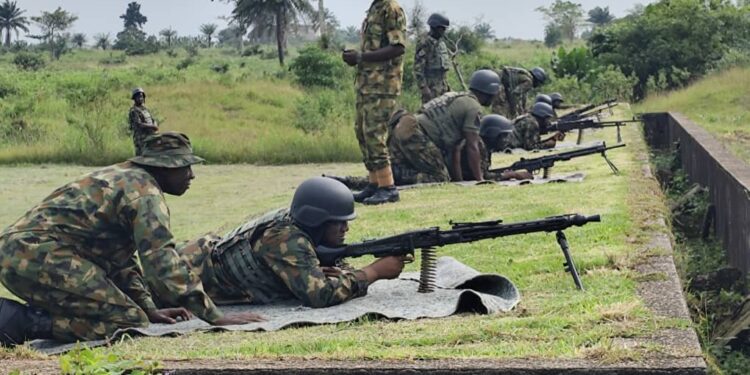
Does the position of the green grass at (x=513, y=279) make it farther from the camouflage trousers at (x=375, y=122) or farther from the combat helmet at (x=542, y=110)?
the combat helmet at (x=542, y=110)

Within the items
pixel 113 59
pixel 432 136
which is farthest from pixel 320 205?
pixel 113 59

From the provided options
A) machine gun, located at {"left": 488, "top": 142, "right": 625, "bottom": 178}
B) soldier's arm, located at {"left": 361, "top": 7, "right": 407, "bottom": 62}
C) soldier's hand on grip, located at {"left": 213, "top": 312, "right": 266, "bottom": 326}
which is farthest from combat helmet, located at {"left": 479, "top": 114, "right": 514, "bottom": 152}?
soldier's hand on grip, located at {"left": 213, "top": 312, "right": 266, "bottom": 326}

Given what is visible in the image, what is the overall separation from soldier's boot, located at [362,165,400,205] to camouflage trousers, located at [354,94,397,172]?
0.83ft

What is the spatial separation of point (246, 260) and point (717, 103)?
19558 mm

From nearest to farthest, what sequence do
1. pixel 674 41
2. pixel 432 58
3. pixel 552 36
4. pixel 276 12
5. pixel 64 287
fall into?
pixel 64 287 < pixel 432 58 < pixel 674 41 < pixel 276 12 < pixel 552 36

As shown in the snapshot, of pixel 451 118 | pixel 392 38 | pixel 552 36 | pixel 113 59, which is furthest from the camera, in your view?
pixel 552 36

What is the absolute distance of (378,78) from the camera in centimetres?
1067

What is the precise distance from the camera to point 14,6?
91375 mm

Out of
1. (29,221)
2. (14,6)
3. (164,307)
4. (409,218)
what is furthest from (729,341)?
(14,6)

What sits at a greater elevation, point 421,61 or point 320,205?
point 421,61

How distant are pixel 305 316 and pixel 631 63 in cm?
2674

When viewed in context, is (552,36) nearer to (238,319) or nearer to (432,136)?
(432,136)

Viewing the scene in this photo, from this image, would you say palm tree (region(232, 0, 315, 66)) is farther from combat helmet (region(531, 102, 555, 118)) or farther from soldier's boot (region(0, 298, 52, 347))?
soldier's boot (region(0, 298, 52, 347))

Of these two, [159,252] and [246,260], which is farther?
[246,260]
